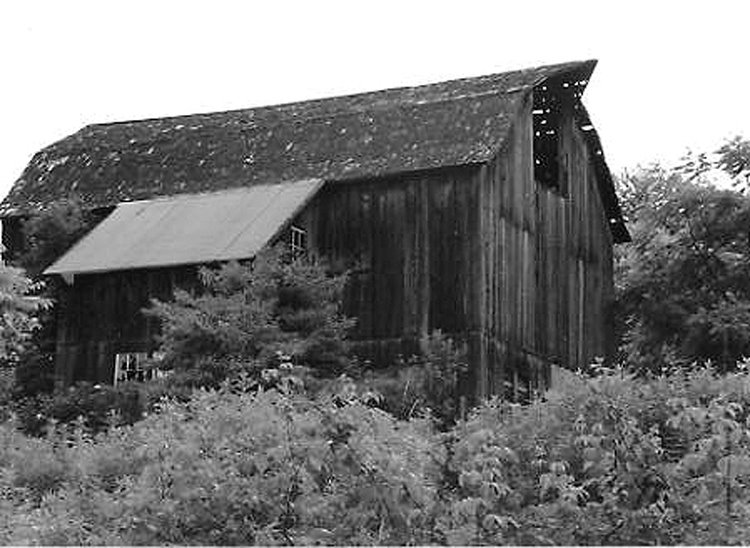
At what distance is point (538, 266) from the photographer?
29250mm

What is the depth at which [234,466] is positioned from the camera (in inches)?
477

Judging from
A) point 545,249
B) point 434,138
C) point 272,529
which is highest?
point 434,138

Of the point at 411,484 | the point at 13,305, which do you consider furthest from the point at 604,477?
the point at 13,305

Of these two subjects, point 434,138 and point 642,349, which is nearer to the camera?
point 434,138

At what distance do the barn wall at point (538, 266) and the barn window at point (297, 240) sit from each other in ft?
11.6

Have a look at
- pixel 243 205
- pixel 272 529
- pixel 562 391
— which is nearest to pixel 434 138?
pixel 243 205

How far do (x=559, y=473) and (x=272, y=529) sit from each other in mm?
2658

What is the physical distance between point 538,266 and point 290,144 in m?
5.81

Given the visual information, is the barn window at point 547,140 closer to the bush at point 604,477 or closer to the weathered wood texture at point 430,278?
the weathered wood texture at point 430,278

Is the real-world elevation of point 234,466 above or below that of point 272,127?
below

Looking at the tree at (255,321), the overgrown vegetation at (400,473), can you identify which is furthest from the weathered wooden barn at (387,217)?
the overgrown vegetation at (400,473)

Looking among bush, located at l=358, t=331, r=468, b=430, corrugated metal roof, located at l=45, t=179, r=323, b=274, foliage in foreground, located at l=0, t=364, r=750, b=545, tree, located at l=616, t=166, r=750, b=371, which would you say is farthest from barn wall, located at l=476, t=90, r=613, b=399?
foliage in foreground, located at l=0, t=364, r=750, b=545

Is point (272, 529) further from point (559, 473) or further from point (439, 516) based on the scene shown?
point (559, 473)

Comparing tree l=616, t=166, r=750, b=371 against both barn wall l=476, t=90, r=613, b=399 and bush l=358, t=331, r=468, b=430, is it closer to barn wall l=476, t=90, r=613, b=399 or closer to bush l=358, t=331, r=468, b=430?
barn wall l=476, t=90, r=613, b=399
